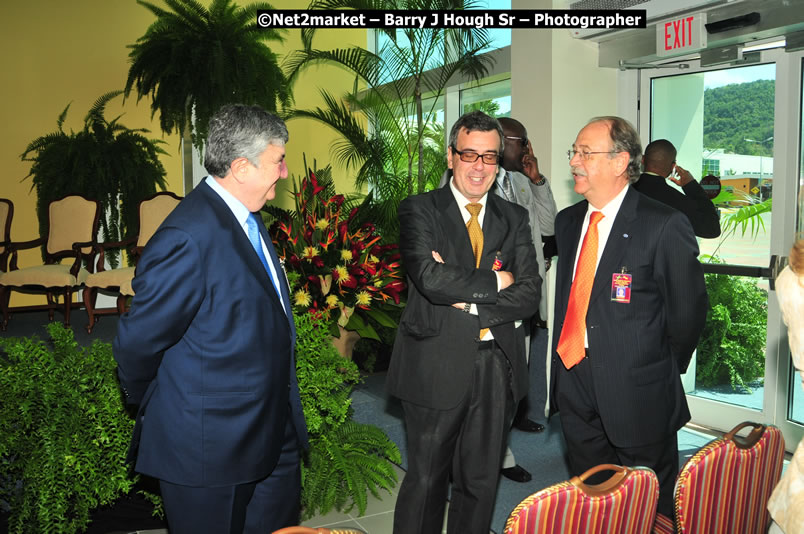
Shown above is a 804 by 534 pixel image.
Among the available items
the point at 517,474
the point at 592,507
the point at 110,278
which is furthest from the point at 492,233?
the point at 110,278

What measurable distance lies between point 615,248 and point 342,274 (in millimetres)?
2604

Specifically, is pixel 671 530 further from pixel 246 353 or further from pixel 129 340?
pixel 129 340

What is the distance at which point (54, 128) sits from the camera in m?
8.83

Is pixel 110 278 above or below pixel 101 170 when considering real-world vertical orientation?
below

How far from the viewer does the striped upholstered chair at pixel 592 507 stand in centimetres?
135

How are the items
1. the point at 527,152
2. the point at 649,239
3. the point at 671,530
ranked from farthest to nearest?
the point at 527,152 → the point at 649,239 → the point at 671,530

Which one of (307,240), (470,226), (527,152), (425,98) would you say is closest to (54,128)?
(425,98)

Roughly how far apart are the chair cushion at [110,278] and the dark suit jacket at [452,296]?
17.4 ft

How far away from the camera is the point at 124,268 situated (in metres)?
7.32

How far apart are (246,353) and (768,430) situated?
49.9 inches

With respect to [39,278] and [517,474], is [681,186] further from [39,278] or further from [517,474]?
[39,278]

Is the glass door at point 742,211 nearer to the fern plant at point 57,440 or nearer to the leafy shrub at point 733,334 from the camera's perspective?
the leafy shrub at point 733,334

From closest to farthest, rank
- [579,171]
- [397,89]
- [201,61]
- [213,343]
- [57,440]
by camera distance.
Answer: [213,343] < [579,171] < [57,440] < [201,61] < [397,89]

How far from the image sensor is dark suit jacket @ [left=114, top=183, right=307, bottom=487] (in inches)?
68.1
